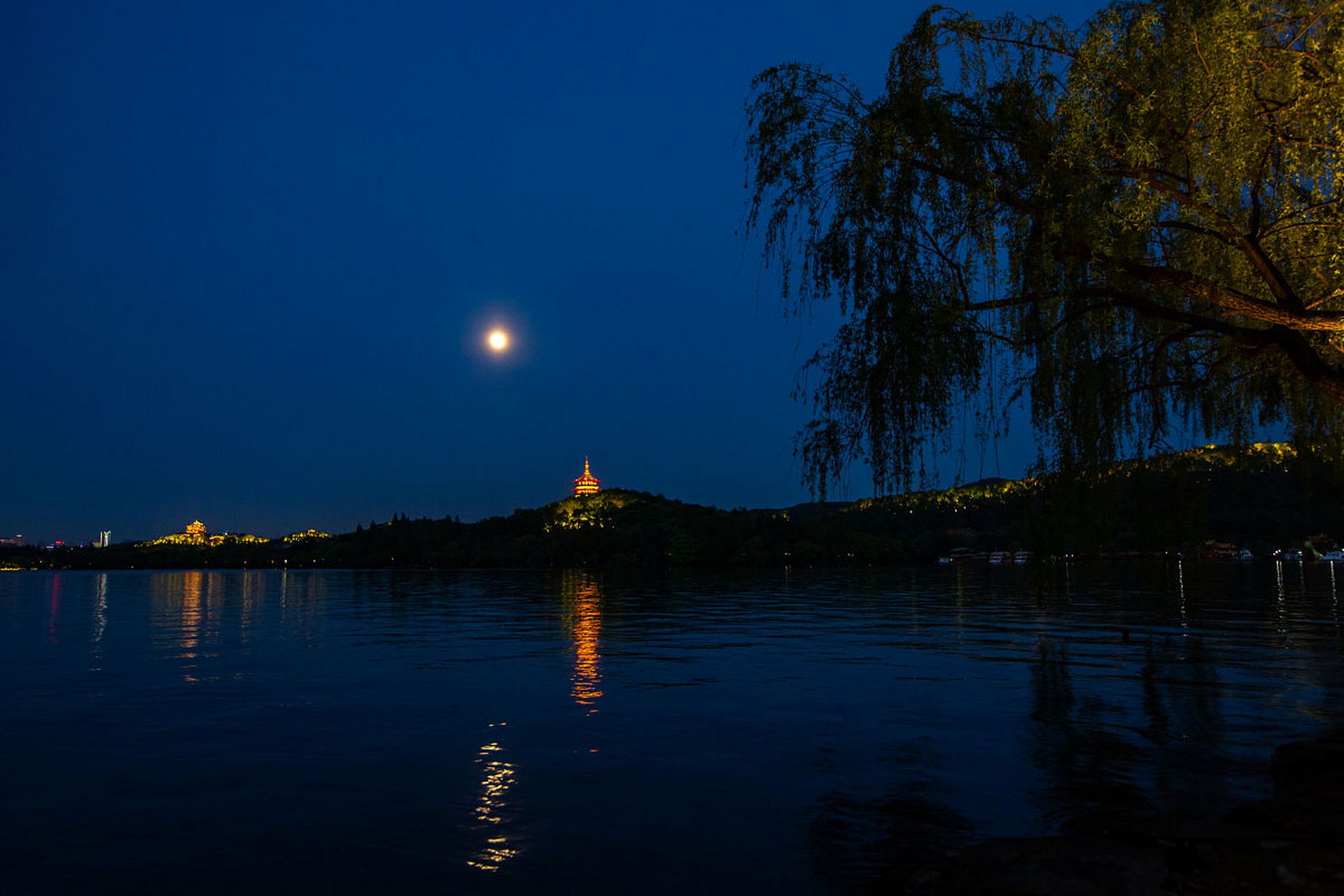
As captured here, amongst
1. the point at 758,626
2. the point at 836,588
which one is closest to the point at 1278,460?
the point at 758,626

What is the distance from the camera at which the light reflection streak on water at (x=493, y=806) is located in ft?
42.4

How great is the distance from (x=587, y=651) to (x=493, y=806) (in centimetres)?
2725

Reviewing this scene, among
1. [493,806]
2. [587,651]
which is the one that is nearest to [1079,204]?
[493,806]

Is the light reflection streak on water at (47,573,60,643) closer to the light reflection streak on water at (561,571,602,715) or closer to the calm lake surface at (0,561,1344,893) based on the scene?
the calm lake surface at (0,561,1344,893)

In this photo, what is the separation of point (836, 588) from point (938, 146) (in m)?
106

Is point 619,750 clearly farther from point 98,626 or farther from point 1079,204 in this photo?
point 98,626

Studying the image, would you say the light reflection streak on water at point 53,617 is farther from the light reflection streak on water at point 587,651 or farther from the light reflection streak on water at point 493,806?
the light reflection streak on water at point 493,806

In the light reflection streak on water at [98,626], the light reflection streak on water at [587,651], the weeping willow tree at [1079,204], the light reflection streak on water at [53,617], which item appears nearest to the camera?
the weeping willow tree at [1079,204]

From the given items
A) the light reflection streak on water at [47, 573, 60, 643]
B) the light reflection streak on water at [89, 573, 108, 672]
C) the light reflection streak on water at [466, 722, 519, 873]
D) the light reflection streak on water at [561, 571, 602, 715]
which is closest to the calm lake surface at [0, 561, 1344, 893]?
the light reflection streak on water at [466, 722, 519, 873]

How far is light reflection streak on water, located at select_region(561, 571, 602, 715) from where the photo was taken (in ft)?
94.0

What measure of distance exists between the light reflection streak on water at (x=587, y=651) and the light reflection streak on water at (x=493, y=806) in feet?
20.3

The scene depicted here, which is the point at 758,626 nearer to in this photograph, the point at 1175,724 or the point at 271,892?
the point at 1175,724

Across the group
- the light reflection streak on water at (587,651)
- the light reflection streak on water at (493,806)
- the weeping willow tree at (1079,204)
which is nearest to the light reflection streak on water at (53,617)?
the light reflection streak on water at (587,651)

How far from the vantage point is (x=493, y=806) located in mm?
15594
